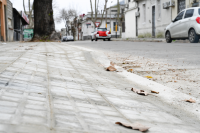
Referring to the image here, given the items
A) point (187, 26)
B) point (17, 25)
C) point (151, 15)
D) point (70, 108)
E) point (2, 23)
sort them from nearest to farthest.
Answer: point (70, 108), point (187, 26), point (2, 23), point (151, 15), point (17, 25)

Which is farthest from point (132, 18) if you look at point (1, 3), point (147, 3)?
point (1, 3)

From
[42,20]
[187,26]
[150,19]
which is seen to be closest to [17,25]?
[150,19]

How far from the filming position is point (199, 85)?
122 inches

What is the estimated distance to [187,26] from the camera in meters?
13.0

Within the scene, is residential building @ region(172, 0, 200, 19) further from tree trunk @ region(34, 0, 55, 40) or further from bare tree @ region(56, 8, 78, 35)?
bare tree @ region(56, 8, 78, 35)

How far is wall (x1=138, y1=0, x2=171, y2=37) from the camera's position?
943 inches

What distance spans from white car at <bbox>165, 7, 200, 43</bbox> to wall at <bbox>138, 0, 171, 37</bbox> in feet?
31.2

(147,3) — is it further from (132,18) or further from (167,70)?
(167,70)

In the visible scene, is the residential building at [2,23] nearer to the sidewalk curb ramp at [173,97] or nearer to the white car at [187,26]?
the white car at [187,26]

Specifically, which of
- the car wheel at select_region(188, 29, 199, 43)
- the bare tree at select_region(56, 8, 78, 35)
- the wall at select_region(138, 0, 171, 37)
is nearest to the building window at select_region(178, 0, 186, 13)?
the wall at select_region(138, 0, 171, 37)

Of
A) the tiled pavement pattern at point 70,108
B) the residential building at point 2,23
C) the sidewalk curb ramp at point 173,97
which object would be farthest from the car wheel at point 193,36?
the residential building at point 2,23

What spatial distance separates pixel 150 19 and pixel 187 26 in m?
14.7

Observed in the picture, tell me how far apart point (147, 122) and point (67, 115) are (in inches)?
20.7

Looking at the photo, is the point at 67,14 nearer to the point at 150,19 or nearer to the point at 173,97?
the point at 150,19
